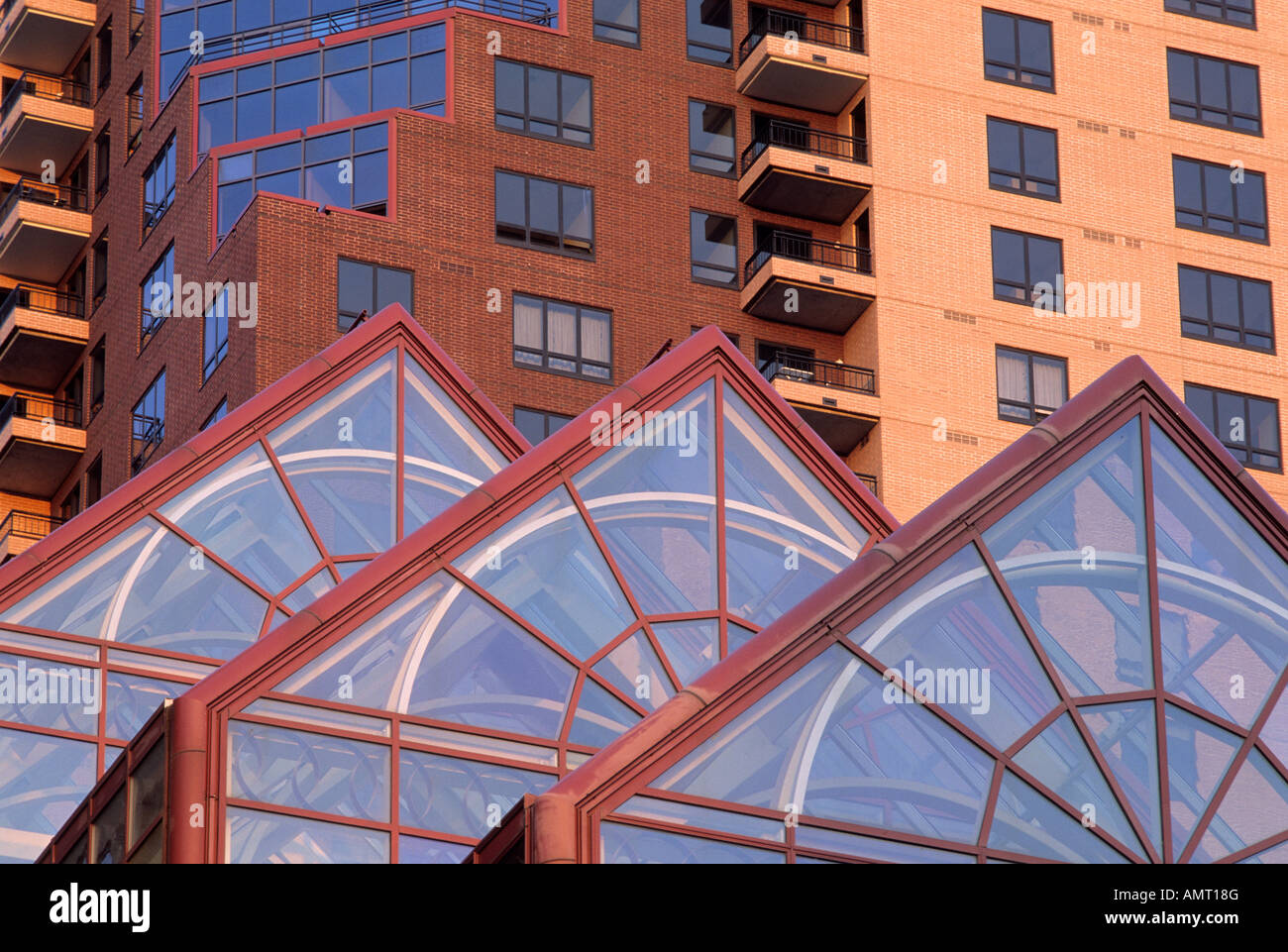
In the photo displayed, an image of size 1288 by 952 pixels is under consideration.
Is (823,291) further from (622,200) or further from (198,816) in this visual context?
(198,816)

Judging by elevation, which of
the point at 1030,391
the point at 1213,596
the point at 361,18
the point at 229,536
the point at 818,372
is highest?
the point at 361,18

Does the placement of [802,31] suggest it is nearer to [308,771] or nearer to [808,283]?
[808,283]

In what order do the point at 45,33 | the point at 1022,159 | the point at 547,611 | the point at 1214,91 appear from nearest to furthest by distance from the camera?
the point at 547,611, the point at 1022,159, the point at 1214,91, the point at 45,33

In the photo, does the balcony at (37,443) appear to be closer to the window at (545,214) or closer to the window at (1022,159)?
the window at (545,214)

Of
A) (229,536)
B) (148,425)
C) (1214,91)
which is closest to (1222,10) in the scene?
(1214,91)

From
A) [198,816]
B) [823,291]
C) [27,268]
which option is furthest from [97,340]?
[198,816]

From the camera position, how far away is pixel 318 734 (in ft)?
90.6

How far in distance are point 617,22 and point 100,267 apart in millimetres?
18420

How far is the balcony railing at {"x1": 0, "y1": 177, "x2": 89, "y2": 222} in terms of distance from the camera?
7844 cm

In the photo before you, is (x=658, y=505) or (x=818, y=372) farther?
(x=818, y=372)

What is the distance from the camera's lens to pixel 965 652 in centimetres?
2425

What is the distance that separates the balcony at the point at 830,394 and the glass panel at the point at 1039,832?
40.0 meters

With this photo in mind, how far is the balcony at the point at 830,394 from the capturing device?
2534 inches

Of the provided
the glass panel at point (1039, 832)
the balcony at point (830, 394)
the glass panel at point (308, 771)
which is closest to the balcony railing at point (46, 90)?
the balcony at point (830, 394)
